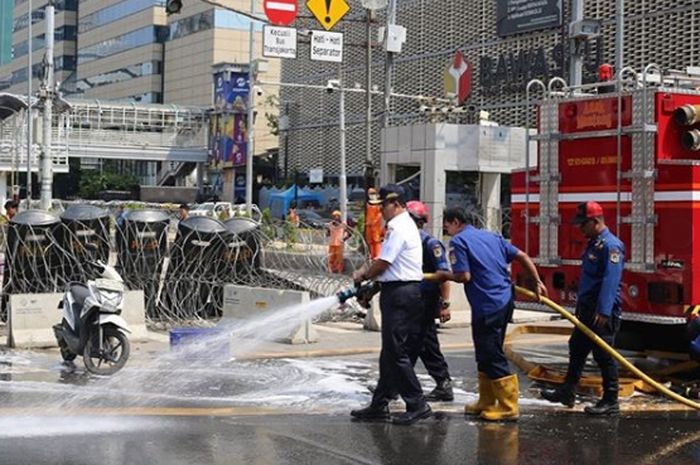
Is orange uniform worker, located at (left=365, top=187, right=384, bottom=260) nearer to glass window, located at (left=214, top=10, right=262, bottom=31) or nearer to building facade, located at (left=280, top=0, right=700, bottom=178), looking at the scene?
building facade, located at (left=280, top=0, right=700, bottom=178)

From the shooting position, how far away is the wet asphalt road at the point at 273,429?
23.9ft

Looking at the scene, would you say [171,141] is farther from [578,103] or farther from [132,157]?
[578,103]

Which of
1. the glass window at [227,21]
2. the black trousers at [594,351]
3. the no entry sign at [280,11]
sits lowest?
the black trousers at [594,351]

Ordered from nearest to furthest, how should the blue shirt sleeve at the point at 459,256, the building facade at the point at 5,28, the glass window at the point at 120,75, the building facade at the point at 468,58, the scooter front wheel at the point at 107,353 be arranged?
1. the blue shirt sleeve at the point at 459,256
2. the scooter front wheel at the point at 107,353
3. the building facade at the point at 5,28
4. the building facade at the point at 468,58
5. the glass window at the point at 120,75

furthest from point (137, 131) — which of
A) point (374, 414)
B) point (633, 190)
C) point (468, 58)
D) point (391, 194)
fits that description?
point (374, 414)

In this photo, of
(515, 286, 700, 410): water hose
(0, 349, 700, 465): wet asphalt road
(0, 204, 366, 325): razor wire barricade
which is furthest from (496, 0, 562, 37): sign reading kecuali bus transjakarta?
(515, 286, 700, 410): water hose

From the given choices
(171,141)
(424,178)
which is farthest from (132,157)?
(424,178)

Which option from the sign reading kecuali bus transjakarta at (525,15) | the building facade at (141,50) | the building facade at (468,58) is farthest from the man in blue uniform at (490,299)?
the building facade at (141,50)

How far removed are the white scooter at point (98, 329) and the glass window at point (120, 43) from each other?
86680mm

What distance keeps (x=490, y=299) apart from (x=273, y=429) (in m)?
2.05

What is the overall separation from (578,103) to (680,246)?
1.96 m

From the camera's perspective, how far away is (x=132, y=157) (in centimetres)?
7594

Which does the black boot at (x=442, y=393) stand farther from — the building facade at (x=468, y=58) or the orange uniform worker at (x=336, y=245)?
the building facade at (x=468, y=58)

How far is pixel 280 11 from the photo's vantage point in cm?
2067
